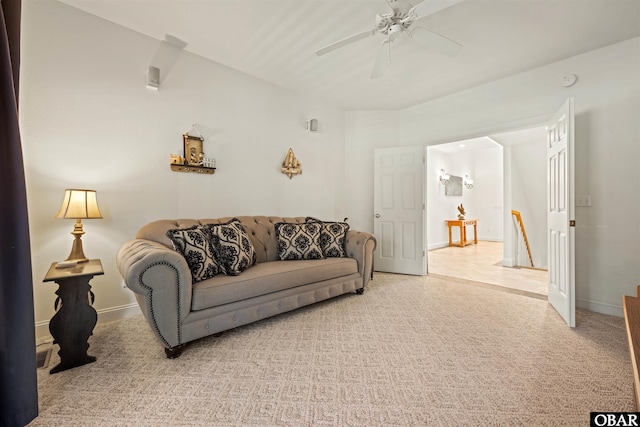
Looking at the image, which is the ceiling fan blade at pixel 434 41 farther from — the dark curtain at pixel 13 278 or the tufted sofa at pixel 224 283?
the dark curtain at pixel 13 278

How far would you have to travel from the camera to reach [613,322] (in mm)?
2418

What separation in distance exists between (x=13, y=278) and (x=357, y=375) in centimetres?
173

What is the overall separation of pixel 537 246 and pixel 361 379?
195 inches

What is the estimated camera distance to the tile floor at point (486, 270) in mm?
3697

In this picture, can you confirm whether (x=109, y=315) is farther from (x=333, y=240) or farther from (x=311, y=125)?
(x=311, y=125)

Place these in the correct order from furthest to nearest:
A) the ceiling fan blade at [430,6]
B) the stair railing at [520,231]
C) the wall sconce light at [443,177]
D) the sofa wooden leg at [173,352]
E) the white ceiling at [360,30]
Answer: the wall sconce light at [443,177]
the stair railing at [520,231]
the white ceiling at [360,30]
the sofa wooden leg at [173,352]
the ceiling fan blade at [430,6]

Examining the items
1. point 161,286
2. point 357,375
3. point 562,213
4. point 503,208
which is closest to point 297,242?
point 161,286

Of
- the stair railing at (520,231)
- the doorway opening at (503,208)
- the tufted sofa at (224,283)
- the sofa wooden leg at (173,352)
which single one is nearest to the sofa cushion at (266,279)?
the tufted sofa at (224,283)

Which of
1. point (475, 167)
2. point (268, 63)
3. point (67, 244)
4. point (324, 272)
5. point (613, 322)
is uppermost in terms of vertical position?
point (268, 63)

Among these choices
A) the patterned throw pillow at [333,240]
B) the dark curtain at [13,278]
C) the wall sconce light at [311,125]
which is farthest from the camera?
the wall sconce light at [311,125]

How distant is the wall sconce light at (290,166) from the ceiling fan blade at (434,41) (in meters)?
2.11

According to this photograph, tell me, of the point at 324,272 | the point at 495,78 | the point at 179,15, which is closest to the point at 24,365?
the point at 324,272

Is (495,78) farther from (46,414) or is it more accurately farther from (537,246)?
(46,414)

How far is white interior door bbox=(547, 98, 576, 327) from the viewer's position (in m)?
2.33
